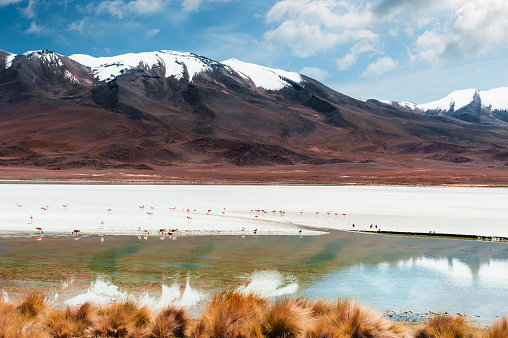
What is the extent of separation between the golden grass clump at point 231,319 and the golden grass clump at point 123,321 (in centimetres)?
81

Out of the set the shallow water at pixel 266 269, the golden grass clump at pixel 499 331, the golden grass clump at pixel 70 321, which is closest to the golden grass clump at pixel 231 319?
the golden grass clump at pixel 70 321

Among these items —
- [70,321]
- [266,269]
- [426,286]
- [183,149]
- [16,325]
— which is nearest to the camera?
[16,325]

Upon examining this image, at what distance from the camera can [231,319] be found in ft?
24.8

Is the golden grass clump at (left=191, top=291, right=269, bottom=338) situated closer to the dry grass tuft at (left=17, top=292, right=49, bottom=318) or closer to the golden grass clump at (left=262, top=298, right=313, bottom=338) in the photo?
the golden grass clump at (left=262, top=298, right=313, bottom=338)

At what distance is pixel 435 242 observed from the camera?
19609mm

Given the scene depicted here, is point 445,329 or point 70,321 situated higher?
point 445,329

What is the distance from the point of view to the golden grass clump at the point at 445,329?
7.48m

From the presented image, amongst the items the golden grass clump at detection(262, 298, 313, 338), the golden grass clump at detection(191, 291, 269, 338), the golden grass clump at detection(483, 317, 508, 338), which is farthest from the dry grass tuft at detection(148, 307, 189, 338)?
the golden grass clump at detection(483, 317, 508, 338)

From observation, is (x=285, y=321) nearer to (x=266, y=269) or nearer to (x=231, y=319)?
(x=231, y=319)

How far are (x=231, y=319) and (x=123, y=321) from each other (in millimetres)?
1594

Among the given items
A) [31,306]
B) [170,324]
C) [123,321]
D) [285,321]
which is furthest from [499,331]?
[31,306]

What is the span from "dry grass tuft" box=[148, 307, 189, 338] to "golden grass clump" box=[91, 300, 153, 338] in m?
0.17

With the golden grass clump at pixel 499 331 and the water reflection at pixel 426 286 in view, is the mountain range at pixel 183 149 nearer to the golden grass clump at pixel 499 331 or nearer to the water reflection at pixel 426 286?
the water reflection at pixel 426 286

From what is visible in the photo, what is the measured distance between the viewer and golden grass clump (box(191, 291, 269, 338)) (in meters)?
7.36
